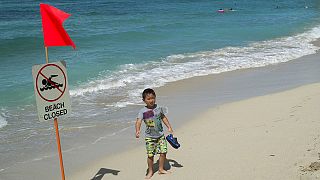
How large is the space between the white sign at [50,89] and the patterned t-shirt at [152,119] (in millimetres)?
1121

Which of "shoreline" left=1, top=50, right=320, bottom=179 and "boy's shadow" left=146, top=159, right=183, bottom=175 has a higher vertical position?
"boy's shadow" left=146, top=159, right=183, bottom=175

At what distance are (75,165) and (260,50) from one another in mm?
15122

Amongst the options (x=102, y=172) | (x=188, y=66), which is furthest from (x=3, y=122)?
(x=188, y=66)

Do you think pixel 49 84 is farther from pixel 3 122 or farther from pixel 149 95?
pixel 3 122

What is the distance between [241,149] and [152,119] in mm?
1606

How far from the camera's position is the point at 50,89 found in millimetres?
5035

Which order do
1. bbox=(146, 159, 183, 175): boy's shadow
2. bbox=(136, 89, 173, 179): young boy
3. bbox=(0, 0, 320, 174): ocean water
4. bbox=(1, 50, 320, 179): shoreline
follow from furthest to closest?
1. bbox=(0, 0, 320, 174): ocean water
2. bbox=(1, 50, 320, 179): shoreline
3. bbox=(146, 159, 183, 175): boy's shadow
4. bbox=(136, 89, 173, 179): young boy

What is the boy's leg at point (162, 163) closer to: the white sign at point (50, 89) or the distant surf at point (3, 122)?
the white sign at point (50, 89)

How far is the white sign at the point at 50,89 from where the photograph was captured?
491cm

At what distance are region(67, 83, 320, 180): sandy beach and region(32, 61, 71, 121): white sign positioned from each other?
164cm

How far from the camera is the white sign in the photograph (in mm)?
4910

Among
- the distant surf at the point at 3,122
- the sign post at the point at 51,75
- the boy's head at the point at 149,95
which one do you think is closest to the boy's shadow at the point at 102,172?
the boy's head at the point at 149,95

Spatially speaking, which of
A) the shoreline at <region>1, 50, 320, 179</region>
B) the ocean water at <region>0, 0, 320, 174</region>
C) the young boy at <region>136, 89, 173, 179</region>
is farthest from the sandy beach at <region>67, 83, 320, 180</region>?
the ocean water at <region>0, 0, 320, 174</region>

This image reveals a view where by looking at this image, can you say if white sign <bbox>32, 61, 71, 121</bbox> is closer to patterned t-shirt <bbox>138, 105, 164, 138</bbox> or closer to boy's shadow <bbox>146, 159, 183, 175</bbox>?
patterned t-shirt <bbox>138, 105, 164, 138</bbox>
